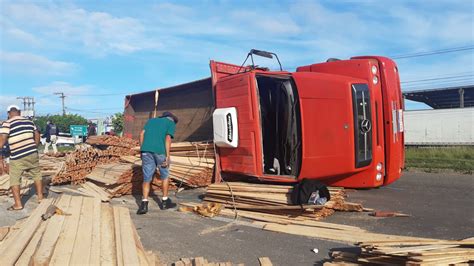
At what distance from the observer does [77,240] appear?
14.3 ft

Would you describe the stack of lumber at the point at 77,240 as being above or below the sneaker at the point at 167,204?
above

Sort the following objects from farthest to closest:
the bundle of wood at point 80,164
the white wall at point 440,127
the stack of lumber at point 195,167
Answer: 1. the white wall at point 440,127
2. the bundle of wood at point 80,164
3. the stack of lumber at point 195,167

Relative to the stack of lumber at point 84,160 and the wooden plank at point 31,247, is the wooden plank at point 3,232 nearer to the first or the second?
the wooden plank at point 31,247

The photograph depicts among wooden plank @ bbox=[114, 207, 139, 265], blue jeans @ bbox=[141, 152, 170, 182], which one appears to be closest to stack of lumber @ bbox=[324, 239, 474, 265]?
wooden plank @ bbox=[114, 207, 139, 265]

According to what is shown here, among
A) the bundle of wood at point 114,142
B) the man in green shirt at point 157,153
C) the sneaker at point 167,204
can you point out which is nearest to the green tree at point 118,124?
the bundle of wood at point 114,142

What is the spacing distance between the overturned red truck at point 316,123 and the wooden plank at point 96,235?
Answer: 2.61 metres

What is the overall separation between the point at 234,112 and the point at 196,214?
1881mm

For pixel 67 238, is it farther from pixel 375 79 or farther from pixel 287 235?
pixel 375 79

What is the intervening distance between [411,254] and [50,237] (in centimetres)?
354

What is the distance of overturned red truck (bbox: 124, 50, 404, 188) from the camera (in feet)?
22.5

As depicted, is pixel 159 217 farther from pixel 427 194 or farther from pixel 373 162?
pixel 427 194

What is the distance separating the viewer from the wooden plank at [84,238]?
12.4 feet

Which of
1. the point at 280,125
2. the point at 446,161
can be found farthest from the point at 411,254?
the point at 446,161

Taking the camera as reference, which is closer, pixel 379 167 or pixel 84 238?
pixel 84 238
